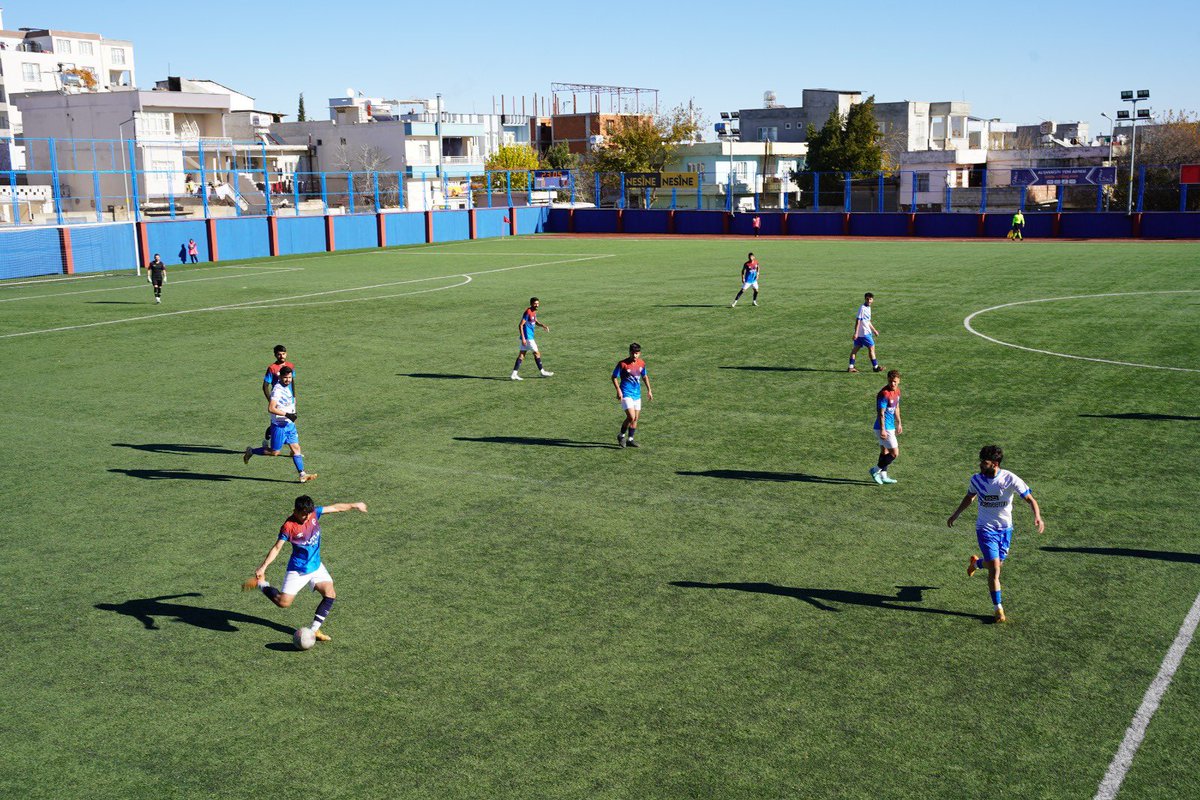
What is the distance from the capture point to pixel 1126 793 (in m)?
7.99

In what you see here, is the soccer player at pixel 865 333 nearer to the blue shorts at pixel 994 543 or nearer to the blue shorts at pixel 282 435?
the blue shorts at pixel 282 435

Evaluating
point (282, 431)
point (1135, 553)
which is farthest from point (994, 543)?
point (282, 431)

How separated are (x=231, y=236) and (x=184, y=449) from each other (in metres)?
40.7

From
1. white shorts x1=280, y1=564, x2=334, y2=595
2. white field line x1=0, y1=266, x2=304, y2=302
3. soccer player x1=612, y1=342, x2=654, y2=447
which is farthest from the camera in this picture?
white field line x1=0, y1=266, x2=304, y2=302

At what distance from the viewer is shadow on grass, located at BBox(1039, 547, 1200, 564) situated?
12609 millimetres

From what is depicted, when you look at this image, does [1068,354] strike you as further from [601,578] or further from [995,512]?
[601,578]

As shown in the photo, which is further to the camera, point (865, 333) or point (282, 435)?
point (865, 333)

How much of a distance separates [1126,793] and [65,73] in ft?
310

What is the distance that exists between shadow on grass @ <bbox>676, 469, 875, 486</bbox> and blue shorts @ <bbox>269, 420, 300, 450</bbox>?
19.7 ft

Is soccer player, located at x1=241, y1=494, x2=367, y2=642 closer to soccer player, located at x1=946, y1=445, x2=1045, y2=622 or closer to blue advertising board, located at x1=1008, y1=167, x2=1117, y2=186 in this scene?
soccer player, located at x1=946, y1=445, x2=1045, y2=622

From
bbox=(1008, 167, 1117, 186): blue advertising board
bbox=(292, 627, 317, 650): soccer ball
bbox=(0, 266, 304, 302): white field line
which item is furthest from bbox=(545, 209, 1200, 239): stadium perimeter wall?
bbox=(292, 627, 317, 650): soccer ball

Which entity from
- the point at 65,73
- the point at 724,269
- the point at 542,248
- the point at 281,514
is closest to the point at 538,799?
the point at 281,514

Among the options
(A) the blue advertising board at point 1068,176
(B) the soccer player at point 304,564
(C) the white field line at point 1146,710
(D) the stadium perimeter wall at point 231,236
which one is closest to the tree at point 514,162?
(D) the stadium perimeter wall at point 231,236

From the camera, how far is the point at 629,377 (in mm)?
17516
